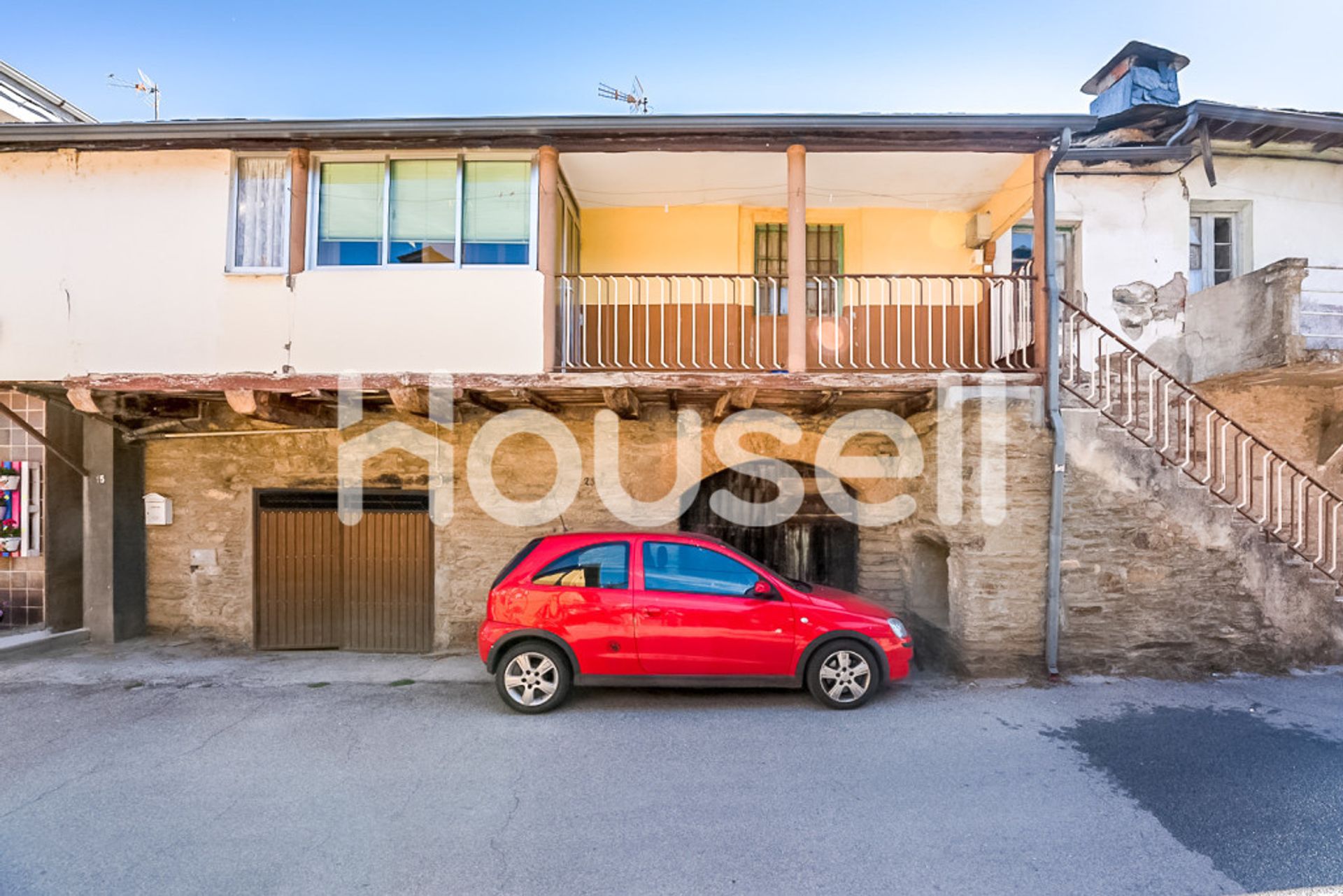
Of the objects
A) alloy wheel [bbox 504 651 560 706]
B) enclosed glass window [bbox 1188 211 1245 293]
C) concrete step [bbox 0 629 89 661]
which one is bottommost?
concrete step [bbox 0 629 89 661]

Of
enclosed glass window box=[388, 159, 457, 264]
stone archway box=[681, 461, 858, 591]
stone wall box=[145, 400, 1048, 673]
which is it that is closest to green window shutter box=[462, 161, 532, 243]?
enclosed glass window box=[388, 159, 457, 264]

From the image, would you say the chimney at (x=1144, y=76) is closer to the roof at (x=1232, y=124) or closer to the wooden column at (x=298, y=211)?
the roof at (x=1232, y=124)

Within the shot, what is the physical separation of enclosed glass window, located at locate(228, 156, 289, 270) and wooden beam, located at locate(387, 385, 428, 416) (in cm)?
193

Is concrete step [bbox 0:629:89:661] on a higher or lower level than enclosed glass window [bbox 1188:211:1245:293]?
lower

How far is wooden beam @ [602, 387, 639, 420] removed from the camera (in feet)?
23.2

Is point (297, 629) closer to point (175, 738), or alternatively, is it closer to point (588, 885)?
point (175, 738)

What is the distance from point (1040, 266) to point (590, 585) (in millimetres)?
5551

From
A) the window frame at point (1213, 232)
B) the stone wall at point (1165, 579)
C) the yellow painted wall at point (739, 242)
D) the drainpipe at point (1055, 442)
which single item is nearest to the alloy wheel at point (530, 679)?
the drainpipe at point (1055, 442)

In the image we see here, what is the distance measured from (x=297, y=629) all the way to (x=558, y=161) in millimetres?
6395

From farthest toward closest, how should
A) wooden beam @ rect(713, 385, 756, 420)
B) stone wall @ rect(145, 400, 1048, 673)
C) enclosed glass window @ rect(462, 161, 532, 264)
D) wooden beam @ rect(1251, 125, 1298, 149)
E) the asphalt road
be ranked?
wooden beam @ rect(1251, 125, 1298, 149), stone wall @ rect(145, 400, 1048, 673), enclosed glass window @ rect(462, 161, 532, 264), wooden beam @ rect(713, 385, 756, 420), the asphalt road

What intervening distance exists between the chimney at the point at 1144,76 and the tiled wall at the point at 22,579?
14.7 metres

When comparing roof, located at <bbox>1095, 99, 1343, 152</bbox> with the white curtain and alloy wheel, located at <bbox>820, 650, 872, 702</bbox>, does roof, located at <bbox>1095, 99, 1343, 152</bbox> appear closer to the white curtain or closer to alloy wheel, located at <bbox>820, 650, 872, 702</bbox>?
alloy wheel, located at <bbox>820, 650, 872, 702</bbox>

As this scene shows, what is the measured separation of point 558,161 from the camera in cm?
752

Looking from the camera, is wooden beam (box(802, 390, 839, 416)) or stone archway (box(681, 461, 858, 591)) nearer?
wooden beam (box(802, 390, 839, 416))
